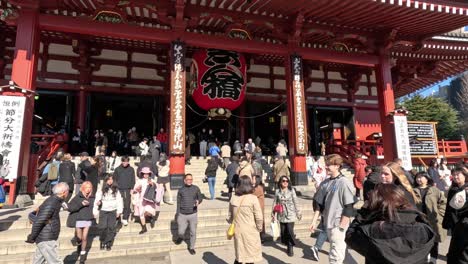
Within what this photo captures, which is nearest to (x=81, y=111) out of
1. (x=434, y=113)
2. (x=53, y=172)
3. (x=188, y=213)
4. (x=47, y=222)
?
(x=53, y=172)

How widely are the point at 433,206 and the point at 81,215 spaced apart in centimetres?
577

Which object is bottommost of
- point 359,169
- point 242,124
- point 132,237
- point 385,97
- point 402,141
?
point 132,237

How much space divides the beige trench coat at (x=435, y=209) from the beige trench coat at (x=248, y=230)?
251 centimetres

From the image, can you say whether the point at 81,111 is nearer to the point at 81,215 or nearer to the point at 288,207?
the point at 81,215

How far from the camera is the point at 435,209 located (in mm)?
4465

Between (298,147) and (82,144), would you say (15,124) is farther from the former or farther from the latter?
(298,147)

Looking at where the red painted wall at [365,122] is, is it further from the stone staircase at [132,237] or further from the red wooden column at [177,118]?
the red wooden column at [177,118]

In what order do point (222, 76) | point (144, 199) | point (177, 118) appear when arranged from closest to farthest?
1. point (144, 199)
2. point (177, 118)
3. point (222, 76)

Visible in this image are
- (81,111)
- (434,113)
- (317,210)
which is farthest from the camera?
(434,113)

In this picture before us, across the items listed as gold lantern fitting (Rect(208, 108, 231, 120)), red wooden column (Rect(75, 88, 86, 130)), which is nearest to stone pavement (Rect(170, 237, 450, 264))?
gold lantern fitting (Rect(208, 108, 231, 120))

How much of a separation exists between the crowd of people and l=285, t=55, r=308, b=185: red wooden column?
884mm

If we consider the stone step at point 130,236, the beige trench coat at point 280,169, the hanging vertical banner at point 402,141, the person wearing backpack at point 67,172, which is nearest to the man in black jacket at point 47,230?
the stone step at point 130,236

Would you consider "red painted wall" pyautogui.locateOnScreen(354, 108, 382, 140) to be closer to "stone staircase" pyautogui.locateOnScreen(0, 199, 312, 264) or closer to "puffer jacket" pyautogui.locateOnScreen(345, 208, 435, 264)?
"stone staircase" pyautogui.locateOnScreen(0, 199, 312, 264)

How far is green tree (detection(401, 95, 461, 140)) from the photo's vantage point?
99.2ft
